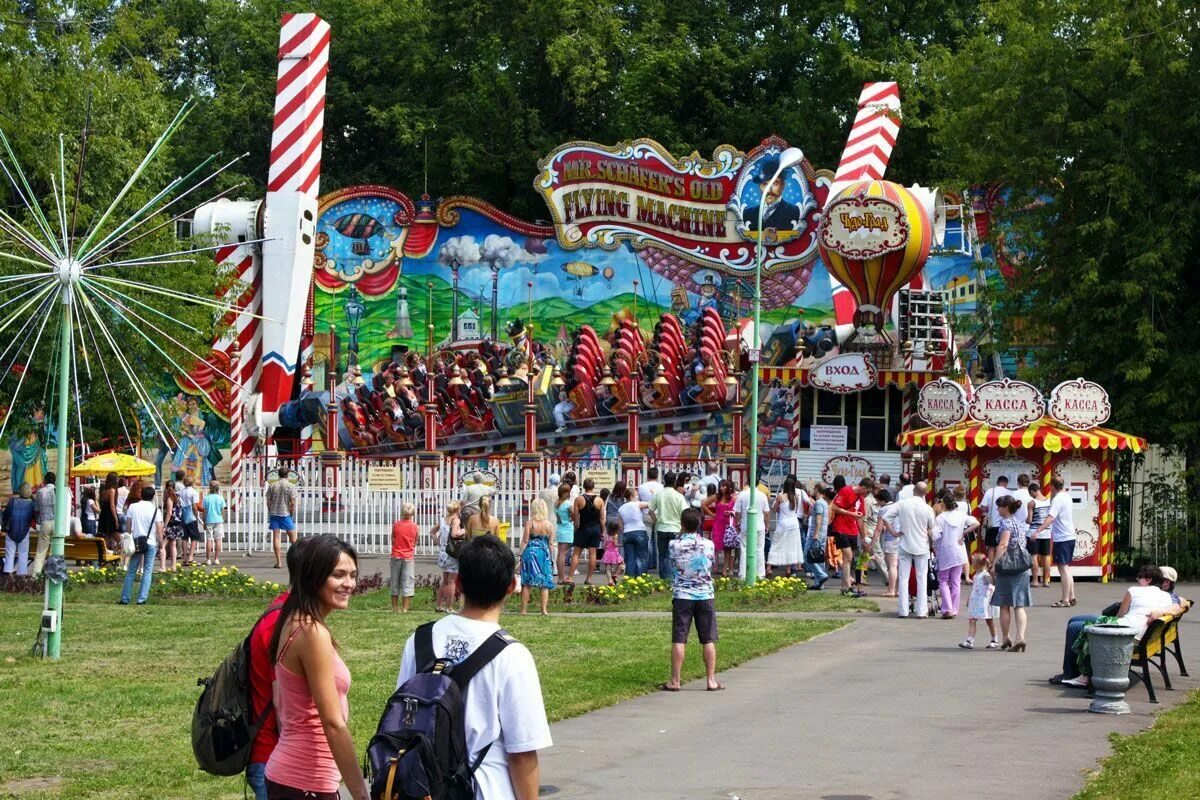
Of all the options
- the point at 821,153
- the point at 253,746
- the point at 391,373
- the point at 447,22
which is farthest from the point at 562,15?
the point at 253,746

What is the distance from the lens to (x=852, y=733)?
12.4m

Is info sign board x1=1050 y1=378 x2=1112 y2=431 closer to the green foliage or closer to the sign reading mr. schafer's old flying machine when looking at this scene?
the sign reading mr. schafer's old flying machine

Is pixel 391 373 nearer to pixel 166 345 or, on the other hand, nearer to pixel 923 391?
pixel 166 345

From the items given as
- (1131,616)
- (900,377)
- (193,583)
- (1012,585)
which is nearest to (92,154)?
(193,583)

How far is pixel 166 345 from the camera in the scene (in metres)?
29.0

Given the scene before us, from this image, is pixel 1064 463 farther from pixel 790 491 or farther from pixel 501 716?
pixel 501 716

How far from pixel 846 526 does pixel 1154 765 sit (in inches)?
499

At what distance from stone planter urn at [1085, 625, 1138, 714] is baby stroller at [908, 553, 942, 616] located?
261 inches

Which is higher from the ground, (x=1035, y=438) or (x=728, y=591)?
(x=1035, y=438)

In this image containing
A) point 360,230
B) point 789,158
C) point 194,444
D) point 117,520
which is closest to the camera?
point 117,520

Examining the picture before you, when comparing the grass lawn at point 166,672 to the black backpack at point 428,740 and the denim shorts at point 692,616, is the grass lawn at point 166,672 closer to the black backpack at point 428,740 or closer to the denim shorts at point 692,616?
the denim shorts at point 692,616

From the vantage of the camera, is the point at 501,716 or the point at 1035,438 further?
the point at 1035,438

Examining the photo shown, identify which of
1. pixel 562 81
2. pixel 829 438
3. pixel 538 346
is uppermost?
pixel 562 81

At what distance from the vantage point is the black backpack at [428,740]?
17.9ft
